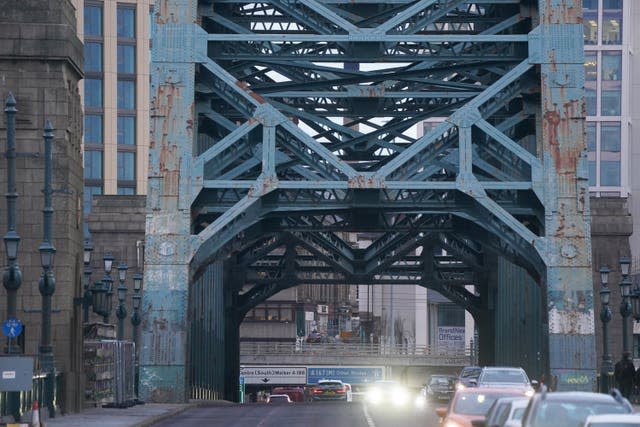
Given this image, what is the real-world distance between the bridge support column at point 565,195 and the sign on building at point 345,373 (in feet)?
220

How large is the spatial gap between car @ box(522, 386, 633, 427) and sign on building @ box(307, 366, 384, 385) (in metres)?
98.3

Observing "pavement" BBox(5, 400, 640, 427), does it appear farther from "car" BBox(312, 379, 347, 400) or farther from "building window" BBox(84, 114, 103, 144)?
"building window" BBox(84, 114, 103, 144)

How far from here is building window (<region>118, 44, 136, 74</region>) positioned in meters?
127

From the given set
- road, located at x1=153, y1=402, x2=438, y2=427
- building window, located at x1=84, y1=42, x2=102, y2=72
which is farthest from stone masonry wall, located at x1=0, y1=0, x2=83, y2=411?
building window, located at x1=84, y1=42, x2=102, y2=72

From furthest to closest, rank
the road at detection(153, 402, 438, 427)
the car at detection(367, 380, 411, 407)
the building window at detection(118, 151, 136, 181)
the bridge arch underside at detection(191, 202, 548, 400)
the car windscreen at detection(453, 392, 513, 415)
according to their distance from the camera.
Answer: the building window at detection(118, 151, 136, 181) → the car at detection(367, 380, 411, 407) → the bridge arch underside at detection(191, 202, 548, 400) → the road at detection(153, 402, 438, 427) → the car windscreen at detection(453, 392, 513, 415)

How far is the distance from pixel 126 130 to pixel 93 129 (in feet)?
8.08

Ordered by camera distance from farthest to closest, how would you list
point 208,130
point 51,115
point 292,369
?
point 292,369
point 208,130
point 51,115

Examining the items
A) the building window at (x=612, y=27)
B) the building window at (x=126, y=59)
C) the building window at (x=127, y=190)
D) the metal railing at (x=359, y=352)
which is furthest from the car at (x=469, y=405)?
the building window at (x=612, y=27)

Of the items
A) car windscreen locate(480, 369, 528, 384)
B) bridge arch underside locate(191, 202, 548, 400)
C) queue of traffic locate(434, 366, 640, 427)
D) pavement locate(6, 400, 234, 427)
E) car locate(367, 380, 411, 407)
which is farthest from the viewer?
car locate(367, 380, 411, 407)

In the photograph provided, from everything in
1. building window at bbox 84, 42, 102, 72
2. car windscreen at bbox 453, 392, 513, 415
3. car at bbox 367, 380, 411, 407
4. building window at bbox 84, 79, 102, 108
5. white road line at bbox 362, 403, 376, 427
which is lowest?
white road line at bbox 362, 403, 376, 427

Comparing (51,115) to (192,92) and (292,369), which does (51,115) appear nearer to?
(192,92)

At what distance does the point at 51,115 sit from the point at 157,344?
10532mm

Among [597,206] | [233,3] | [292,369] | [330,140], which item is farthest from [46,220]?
[292,369]

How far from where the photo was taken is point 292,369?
121 metres
